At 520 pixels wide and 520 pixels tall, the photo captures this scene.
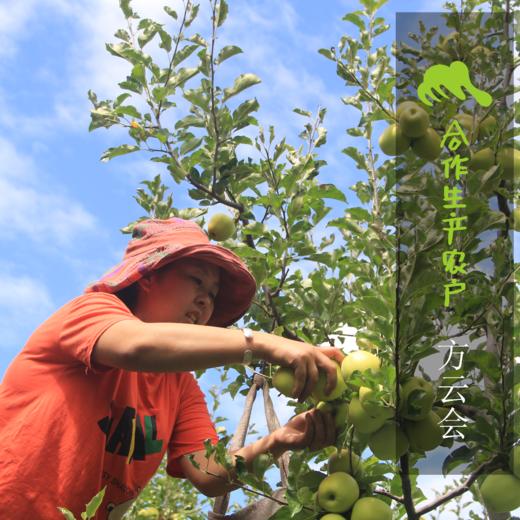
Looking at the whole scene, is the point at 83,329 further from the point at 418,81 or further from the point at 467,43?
the point at 467,43

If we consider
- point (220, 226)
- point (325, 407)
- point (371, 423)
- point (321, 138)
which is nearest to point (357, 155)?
point (321, 138)

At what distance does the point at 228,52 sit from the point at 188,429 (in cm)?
162

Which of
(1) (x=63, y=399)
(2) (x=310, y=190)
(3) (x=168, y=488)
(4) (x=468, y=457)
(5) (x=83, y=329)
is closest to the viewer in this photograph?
(4) (x=468, y=457)

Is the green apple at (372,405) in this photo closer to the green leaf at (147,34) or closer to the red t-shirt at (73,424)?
the red t-shirt at (73,424)

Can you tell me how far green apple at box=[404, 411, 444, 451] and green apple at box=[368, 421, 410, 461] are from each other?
0.03 meters

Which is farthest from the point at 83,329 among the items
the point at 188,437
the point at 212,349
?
the point at 188,437

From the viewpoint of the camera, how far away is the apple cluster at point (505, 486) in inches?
69.1

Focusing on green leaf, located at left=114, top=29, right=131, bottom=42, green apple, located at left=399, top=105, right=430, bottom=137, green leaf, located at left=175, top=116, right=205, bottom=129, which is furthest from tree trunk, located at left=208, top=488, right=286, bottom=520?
green leaf, located at left=114, top=29, right=131, bottom=42

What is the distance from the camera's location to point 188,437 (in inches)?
106

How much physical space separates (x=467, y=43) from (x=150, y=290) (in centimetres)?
151

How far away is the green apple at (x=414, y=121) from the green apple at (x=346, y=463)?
106cm

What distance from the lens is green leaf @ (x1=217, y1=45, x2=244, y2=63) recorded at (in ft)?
10.2

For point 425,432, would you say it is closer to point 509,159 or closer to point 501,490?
point 501,490

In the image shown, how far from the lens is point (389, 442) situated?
1731mm
